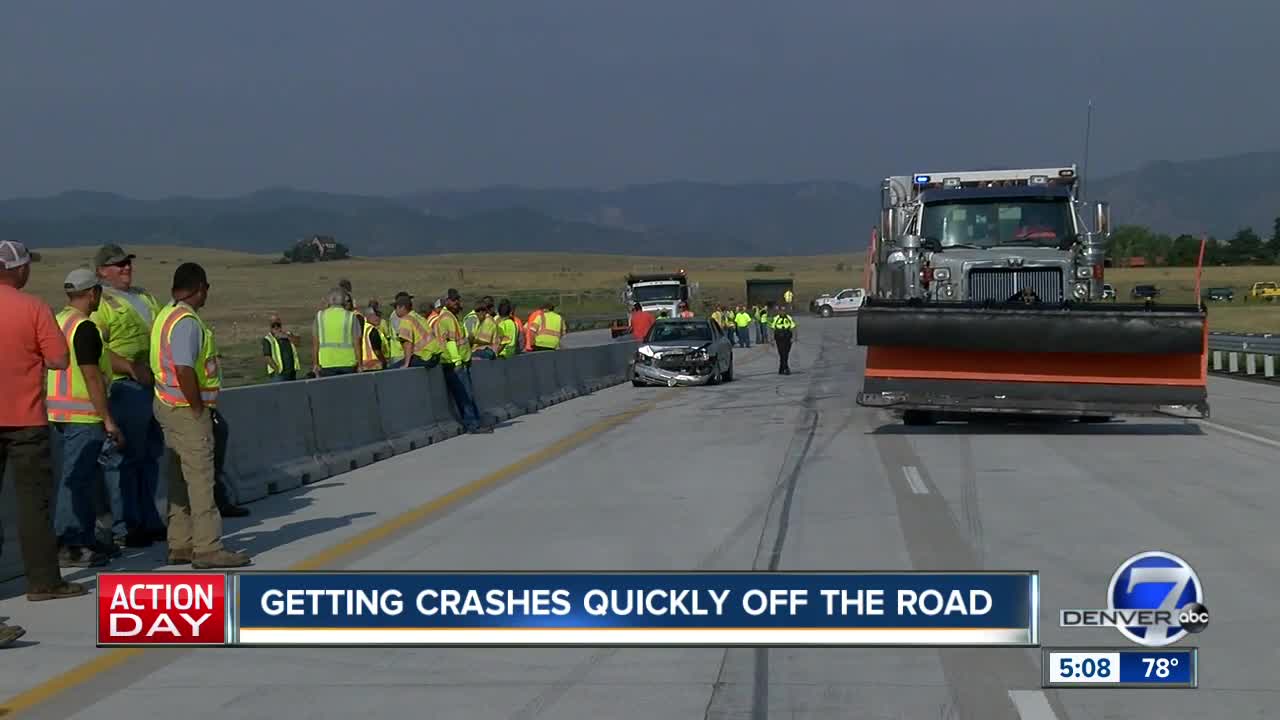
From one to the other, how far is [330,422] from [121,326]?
583cm

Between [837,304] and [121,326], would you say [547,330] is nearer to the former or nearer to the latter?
[121,326]

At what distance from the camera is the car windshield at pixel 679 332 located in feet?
111

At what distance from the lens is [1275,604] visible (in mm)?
9023

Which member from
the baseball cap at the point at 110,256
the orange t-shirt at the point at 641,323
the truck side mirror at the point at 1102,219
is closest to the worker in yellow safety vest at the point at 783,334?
the orange t-shirt at the point at 641,323

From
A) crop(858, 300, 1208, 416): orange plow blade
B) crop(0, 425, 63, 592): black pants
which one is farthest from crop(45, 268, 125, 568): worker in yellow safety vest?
crop(858, 300, 1208, 416): orange plow blade

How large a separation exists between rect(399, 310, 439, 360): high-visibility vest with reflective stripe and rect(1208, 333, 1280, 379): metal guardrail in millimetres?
19688

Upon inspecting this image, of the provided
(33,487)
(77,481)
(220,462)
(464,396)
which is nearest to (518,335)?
Answer: (464,396)

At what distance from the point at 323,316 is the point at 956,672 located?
1244 cm

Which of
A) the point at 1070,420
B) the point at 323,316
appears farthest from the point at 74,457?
the point at 1070,420

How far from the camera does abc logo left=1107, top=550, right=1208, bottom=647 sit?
16.1ft

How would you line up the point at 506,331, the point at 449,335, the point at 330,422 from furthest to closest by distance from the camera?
the point at 506,331
the point at 449,335
the point at 330,422

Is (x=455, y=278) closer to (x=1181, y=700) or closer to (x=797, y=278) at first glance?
(x=797, y=278)

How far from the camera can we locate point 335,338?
18.7 metres

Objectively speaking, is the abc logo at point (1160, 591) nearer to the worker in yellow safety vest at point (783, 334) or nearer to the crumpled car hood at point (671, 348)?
the crumpled car hood at point (671, 348)
